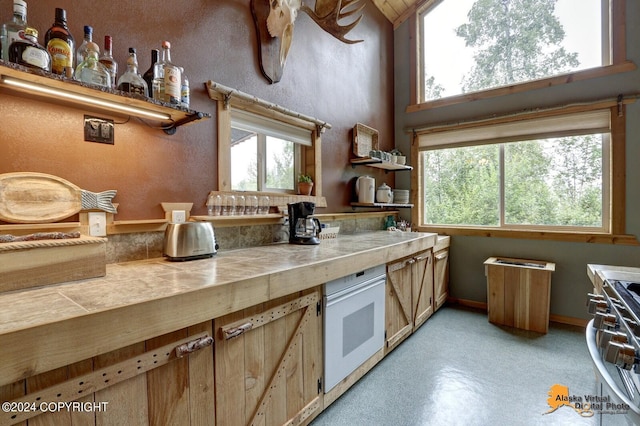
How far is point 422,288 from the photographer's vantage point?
9.36ft

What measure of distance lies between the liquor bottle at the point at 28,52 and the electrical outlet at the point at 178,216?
2.74 feet

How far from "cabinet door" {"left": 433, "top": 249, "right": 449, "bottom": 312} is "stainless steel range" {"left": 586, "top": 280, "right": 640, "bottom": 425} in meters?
1.91

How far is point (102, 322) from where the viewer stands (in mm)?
804

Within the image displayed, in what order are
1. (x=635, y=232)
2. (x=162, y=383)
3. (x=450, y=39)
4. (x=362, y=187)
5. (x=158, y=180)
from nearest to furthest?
1. (x=162, y=383)
2. (x=158, y=180)
3. (x=635, y=232)
4. (x=362, y=187)
5. (x=450, y=39)

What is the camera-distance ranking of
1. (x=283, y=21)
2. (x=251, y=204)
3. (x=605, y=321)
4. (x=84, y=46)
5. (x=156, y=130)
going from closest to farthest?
(x=605, y=321), (x=84, y=46), (x=156, y=130), (x=251, y=204), (x=283, y=21)

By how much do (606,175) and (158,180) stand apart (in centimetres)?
395

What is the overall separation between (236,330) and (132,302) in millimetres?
425

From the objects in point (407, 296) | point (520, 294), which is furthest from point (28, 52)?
point (520, 294)

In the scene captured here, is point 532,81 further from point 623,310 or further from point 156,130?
point 156,130

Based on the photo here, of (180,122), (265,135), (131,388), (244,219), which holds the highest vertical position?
(265,135)

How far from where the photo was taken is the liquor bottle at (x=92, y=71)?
48.3 inches

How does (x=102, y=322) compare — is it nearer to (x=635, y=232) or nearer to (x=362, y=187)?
(x=362, y=187)

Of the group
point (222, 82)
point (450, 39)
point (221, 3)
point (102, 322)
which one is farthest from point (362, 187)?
point (102, 322)

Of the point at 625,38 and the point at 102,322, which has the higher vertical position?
the point at 625,38
